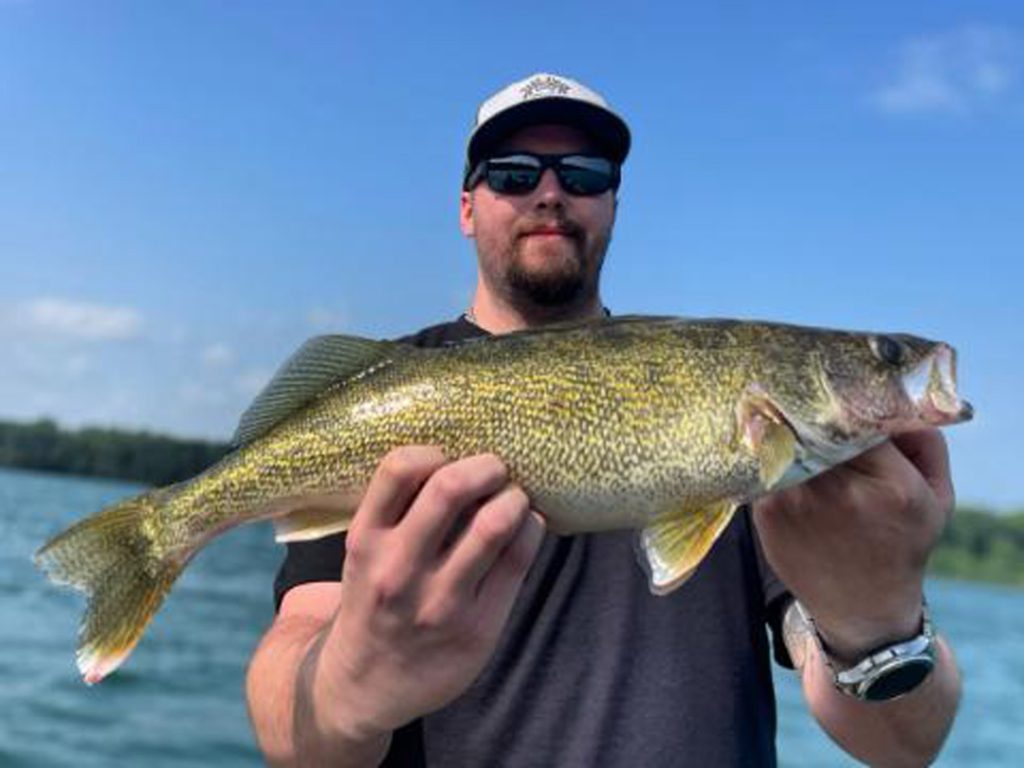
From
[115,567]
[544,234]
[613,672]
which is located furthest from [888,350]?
[115,567]

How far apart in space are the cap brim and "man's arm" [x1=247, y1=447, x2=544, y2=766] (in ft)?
6.98

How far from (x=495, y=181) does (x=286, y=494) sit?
6.05 ft

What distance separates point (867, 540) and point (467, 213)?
2.66 meters

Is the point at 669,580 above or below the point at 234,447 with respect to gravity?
below

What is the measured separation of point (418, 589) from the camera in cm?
270

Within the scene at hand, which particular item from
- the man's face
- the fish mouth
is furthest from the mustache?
the fish mouth

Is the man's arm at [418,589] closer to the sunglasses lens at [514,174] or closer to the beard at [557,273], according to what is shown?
the beard at [557,273]

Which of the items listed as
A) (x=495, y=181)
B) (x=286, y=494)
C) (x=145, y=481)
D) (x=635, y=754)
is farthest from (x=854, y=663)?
(x=145, y=481)

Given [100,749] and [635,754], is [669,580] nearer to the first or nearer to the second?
[635,754]

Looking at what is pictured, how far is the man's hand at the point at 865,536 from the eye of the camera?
281 centimetres

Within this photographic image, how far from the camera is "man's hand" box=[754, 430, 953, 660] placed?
2811 millimetres

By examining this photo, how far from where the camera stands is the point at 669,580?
9.89 feet

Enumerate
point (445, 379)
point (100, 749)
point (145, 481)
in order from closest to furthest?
point (445, 379)
point (100, 749)
point (145, 481)

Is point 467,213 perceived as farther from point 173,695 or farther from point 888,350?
point 173,695
